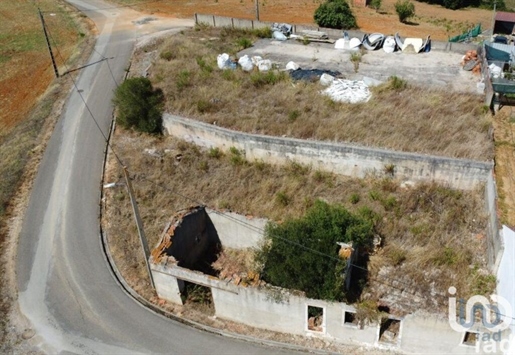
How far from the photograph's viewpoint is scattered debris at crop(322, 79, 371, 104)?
22.4m

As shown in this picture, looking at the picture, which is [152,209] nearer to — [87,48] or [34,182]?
[34,182]

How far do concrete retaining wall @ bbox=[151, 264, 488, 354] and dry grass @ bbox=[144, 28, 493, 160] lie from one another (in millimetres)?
8247

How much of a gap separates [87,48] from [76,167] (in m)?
15.9

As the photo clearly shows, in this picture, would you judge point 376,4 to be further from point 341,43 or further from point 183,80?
point 183,80

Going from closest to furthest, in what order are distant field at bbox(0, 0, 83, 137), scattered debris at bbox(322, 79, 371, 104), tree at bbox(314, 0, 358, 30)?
scattered debris at bbox(322, 79, 371, 104), distant field at bbox(0, 0, 83, 137), tree at bbox(314, 0, 358, 30)

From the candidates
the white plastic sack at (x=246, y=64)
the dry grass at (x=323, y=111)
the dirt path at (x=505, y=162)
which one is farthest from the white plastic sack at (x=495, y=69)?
the white plastic sack at (x=246, y=64)

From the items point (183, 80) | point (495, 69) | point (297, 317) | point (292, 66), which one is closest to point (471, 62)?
point (495, 69)

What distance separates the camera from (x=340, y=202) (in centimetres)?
1784

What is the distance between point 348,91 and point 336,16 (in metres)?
14.1

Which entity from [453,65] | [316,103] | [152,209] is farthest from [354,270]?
[453,65]

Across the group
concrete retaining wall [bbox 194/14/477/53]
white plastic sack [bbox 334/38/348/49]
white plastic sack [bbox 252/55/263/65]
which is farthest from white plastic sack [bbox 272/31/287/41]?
white plastic sack [bbox 252/55/263/65]

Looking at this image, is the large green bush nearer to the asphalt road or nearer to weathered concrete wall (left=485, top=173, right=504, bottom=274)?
the asphalt road

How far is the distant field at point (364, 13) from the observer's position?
118 feet

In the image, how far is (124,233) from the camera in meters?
18.0
